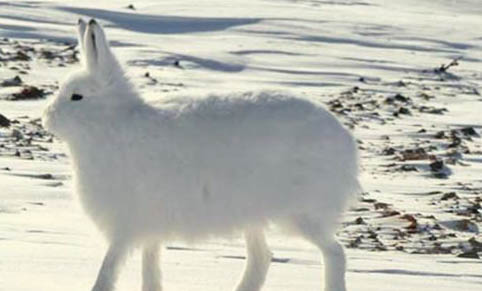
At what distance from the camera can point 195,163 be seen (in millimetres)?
4402

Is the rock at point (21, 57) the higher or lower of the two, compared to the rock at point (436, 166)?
lower

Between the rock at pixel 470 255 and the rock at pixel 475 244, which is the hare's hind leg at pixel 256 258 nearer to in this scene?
the rock at pixel 470 255

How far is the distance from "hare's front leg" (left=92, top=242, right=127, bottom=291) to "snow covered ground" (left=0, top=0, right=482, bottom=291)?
11cm

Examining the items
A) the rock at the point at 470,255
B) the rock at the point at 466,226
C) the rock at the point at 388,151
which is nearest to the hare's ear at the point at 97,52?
the rock at the point at 470,255

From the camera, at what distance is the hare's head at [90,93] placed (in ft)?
14.7

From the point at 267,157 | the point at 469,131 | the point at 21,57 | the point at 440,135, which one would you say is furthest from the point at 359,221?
the point at 21,57

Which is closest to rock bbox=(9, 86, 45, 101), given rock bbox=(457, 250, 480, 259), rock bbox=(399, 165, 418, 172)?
rock bbox=(399, 165, 418, 172)

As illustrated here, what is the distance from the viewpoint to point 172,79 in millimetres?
11547

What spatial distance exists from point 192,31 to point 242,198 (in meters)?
10.6

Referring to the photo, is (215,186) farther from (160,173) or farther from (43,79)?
(43,79)

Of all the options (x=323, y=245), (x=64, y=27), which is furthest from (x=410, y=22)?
(x=323, y=245)

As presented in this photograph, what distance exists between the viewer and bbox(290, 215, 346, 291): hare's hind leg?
4.39 metres

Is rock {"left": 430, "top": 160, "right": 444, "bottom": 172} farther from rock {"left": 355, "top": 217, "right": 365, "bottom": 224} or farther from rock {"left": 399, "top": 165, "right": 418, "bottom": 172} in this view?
rock {"left": 355, "top": 217, "right": 365, "bottom": 224}

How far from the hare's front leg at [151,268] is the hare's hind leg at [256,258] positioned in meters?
0.30
